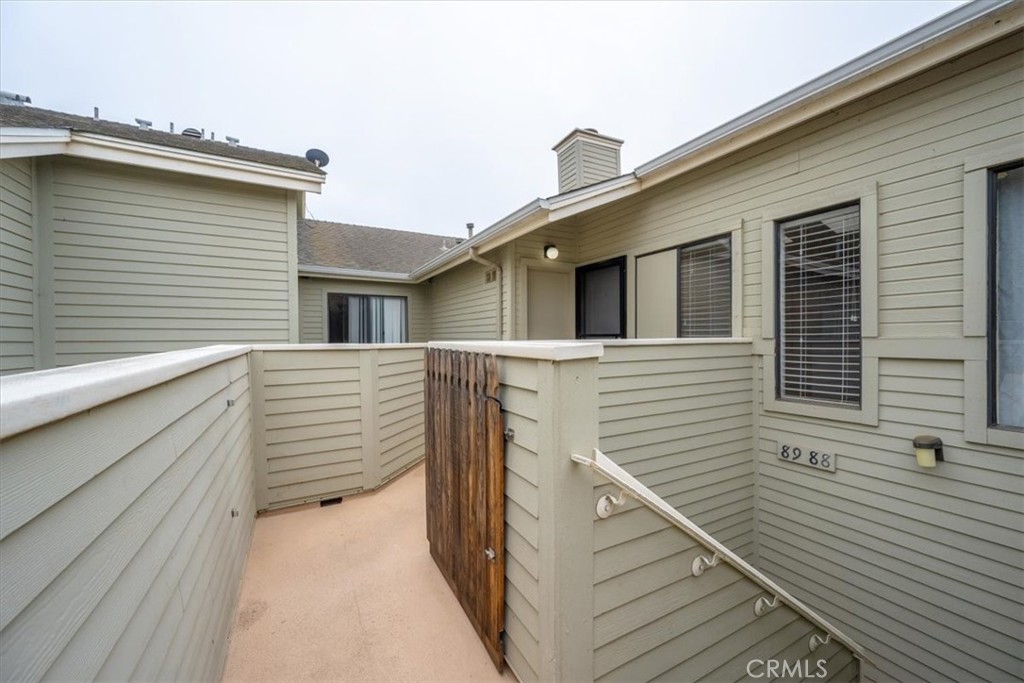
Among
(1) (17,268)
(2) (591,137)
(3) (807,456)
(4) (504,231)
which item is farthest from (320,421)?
(2) (591,137)

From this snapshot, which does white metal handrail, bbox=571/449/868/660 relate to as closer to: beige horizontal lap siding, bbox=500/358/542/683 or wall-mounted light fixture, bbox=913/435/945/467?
beige horizontal lap siding, bbox=500/358/542/683

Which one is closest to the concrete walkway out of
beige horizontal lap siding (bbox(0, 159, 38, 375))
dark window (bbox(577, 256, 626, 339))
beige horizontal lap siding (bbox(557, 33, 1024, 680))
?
beige horizontal lap siding (bbox(557, 33, 1024, 680))

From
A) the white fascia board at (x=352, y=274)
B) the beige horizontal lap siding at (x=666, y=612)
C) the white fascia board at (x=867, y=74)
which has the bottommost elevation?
the beige horizontal lap siding at (x=666, y=612)

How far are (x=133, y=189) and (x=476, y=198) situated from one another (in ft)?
57.3

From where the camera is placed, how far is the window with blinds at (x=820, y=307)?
3.48m

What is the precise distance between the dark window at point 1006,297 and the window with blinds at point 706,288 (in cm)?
185

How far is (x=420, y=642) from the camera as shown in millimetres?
2209

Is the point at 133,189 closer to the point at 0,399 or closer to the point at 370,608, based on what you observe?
the point at 370,608

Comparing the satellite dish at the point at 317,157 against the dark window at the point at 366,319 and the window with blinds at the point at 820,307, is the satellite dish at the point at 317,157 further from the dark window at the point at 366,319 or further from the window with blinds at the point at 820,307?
the window with blinds at the point at 820,307

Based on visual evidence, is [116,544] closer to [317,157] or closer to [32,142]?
[32,142]

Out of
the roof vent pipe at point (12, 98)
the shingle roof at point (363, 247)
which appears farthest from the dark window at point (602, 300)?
the roof vent pipe at point (12, 98)

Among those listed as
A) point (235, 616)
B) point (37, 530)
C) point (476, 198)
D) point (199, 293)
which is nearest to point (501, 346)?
point (37, 530)

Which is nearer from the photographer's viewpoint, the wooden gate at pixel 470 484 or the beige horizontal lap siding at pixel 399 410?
the wooden gate at pixel 470 484

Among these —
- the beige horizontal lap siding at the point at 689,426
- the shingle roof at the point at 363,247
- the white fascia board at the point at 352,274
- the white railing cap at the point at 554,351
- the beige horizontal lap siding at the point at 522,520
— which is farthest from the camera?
the shingle roof at the point at 363,247
